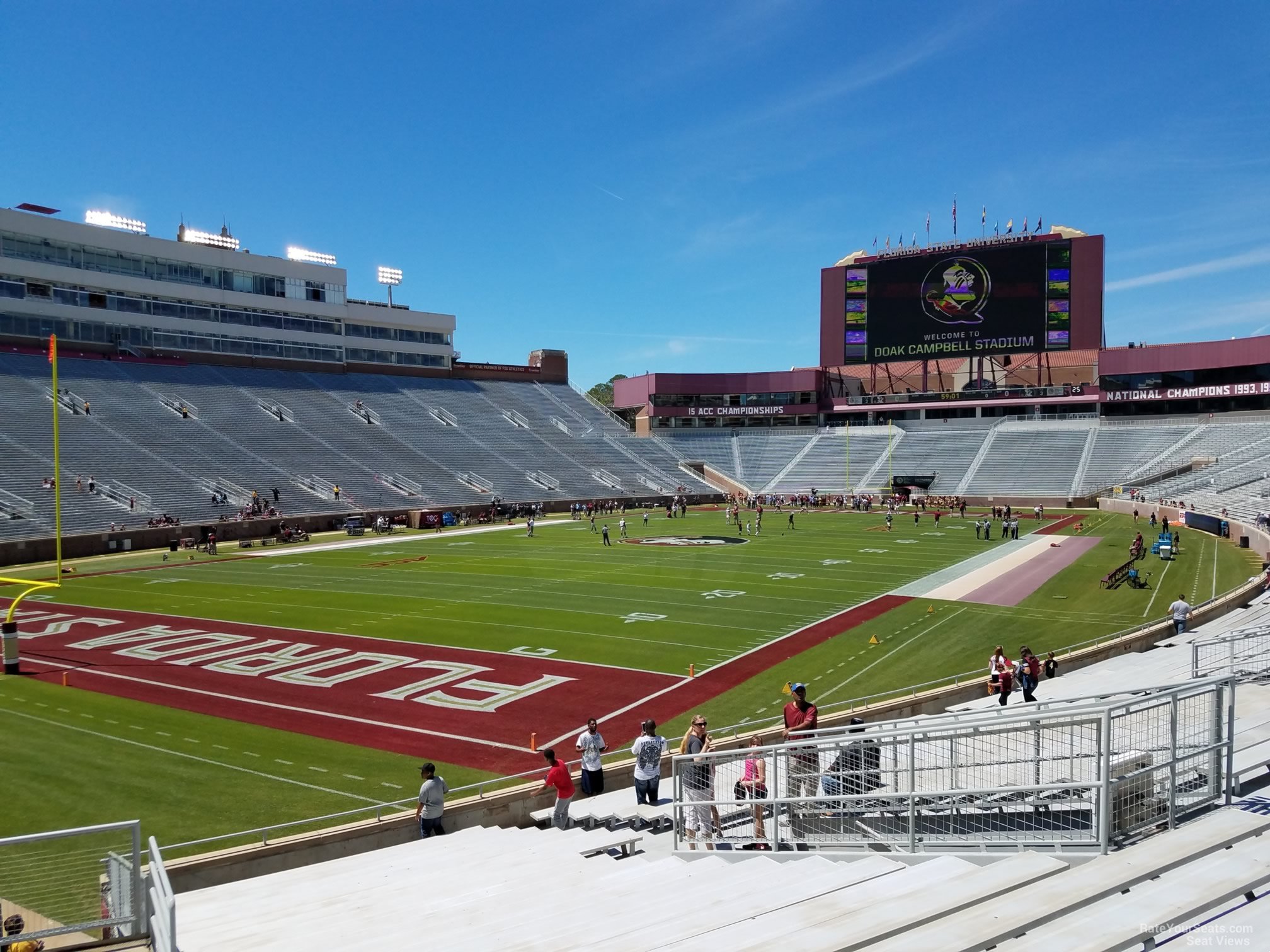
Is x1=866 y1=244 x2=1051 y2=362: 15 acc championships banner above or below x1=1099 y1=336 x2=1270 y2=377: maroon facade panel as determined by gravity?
above

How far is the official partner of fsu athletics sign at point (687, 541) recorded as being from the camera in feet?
135

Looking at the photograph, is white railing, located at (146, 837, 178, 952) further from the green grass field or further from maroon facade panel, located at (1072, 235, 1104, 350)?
maroon facade panel, located at (1072, 235, 1104, 350)

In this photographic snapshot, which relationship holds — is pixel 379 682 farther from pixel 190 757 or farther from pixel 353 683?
pixel 190 757

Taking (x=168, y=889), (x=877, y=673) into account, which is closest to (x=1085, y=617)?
(x=877, y=673)

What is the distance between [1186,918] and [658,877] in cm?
437

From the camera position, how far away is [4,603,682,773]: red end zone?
14.7m

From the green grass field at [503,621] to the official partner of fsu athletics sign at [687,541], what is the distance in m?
1.34

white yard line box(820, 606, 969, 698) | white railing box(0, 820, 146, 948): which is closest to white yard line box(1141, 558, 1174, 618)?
white yard line box(820, 606, 969, 698)

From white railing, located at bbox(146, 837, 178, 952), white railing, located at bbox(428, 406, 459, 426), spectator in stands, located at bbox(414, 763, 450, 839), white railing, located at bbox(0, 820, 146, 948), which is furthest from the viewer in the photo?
white railing, located at bbox(428, 406, 459, 426)

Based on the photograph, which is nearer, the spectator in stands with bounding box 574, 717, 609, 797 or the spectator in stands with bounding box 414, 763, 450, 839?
the spectator in stands with bounding box 414, 763, 450, 839

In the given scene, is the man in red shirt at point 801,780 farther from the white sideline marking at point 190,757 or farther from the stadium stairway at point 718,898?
the white sideline marking at point 190,757

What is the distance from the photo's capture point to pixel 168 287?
6178cm

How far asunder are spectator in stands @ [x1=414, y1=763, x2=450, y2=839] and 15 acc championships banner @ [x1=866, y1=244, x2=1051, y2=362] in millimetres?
67647

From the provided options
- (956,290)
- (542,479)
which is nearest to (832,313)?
(956,290)
